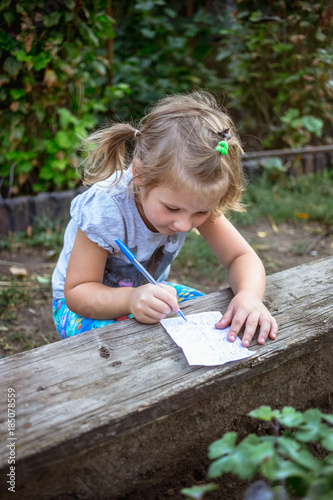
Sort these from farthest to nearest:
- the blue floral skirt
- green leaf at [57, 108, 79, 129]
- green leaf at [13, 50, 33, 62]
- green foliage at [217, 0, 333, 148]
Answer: green foliage at [217, 0, 333, 148]
green leaf at [57, 108, 79, 129]
green leaf at [13, 50, 33, 62]
the blue floral skirt

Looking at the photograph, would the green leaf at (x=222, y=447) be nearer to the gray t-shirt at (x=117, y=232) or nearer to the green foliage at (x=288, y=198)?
the gray t-shirt at (x=117, y=232)

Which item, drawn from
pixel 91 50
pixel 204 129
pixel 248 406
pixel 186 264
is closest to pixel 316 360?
pixel 248 406

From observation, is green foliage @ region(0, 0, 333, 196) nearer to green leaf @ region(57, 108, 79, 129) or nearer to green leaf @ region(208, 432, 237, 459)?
green leaf @ region(57, 108, 79, 129)

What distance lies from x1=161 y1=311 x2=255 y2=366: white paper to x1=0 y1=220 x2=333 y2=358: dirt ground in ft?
3.41

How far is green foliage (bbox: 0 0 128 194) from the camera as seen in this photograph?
2.96 meters

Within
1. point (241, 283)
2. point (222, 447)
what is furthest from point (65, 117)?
point (222, 447)

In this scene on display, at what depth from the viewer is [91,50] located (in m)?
3.34

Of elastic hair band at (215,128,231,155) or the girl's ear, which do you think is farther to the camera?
A: the girl's ear

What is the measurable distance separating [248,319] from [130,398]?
1.52 feet

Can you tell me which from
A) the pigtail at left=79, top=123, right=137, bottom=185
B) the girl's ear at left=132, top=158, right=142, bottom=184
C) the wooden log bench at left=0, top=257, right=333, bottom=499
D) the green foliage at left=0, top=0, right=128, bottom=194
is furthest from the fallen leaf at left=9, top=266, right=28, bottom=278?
the wooden log bench at left=0, top=257, right=333, bottom=499

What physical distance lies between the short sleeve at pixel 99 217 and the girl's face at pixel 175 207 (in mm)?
179

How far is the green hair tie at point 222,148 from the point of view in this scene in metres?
1.42

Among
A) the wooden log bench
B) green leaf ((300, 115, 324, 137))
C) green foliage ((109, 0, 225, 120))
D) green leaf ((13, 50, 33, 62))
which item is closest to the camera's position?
the wooden log bench

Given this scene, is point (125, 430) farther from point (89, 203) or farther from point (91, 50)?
point (91, 50)
